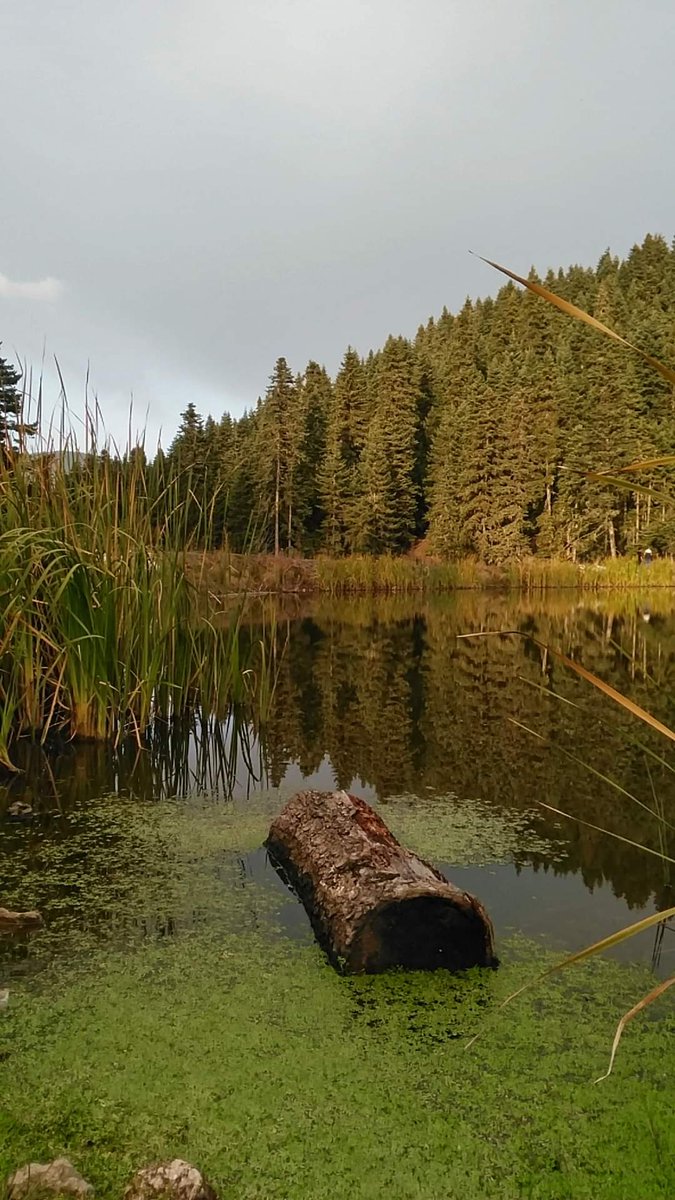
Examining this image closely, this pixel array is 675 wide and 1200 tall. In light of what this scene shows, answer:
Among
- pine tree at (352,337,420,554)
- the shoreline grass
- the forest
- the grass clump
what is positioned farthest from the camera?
pine tree at (352,337,420,554)

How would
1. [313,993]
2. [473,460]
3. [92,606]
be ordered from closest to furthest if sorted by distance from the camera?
1. [313,993]
2. [92,606]
3. [473,460]

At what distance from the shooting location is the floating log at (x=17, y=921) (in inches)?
97.1

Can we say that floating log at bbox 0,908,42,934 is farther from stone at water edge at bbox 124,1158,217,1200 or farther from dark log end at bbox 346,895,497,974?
stone at water edge at bbox 124,1158,217,1200

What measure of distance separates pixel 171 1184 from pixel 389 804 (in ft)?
8.91

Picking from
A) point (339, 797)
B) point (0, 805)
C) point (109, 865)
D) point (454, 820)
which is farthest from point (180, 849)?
point (454, 820)

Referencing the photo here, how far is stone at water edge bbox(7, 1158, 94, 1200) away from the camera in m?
1.33

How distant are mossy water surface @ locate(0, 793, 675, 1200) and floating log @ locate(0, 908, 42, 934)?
0.23 feet

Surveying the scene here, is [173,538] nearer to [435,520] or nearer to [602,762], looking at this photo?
[602,762]

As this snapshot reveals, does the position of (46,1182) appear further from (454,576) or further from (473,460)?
(473,460)

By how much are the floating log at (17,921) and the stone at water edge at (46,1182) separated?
1.19 metres

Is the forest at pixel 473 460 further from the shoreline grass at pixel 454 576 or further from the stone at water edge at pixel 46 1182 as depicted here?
the stone at water edge at pixel 46 1182

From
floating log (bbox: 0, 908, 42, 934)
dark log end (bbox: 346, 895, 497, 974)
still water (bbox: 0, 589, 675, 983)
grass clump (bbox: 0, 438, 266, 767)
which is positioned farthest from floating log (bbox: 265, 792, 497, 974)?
grass clump (bbox: 0, 438, 266, 767)

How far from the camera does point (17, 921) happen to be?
2.48 metres

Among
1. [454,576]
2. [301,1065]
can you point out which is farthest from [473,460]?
[301,1065]
